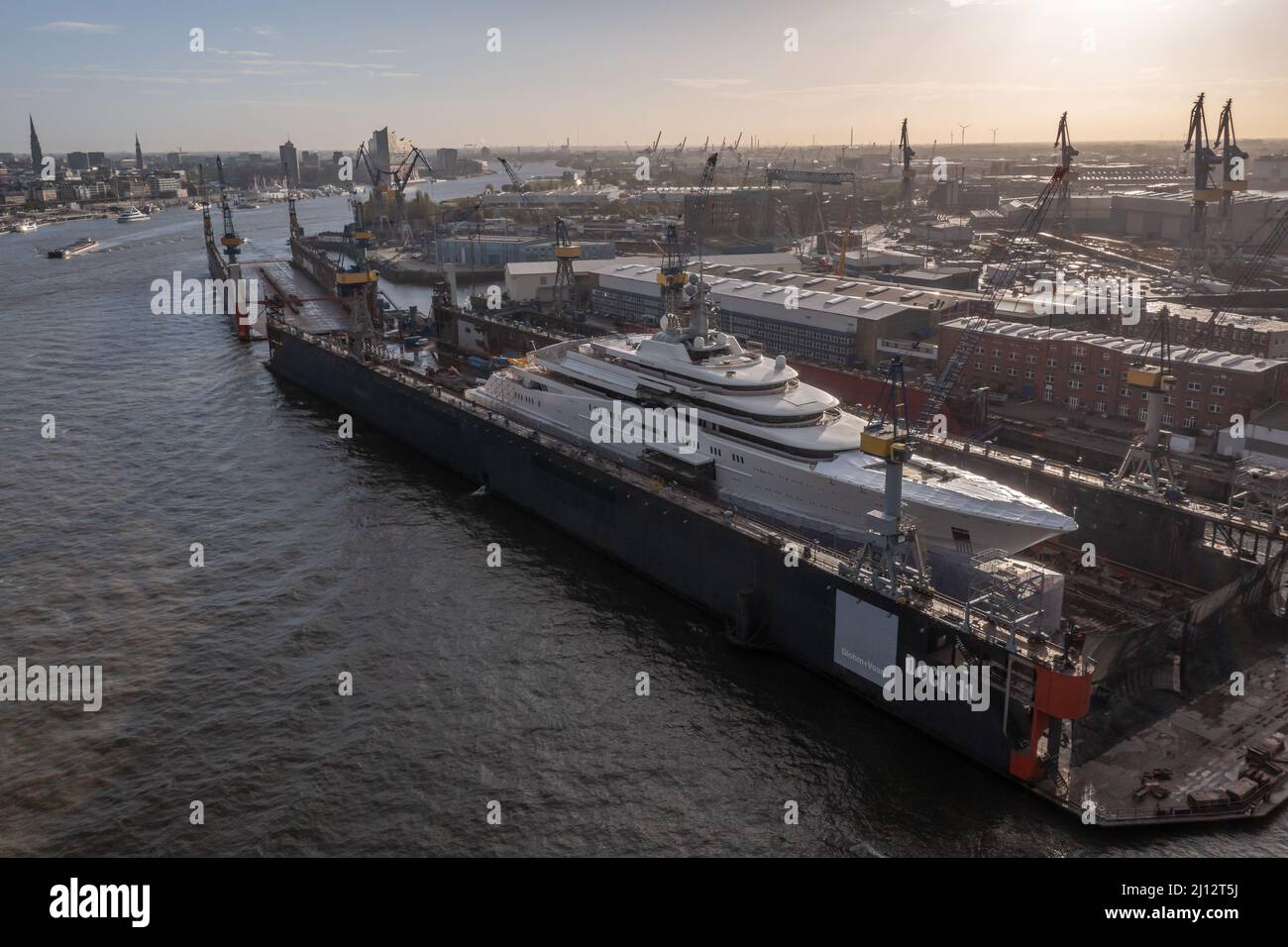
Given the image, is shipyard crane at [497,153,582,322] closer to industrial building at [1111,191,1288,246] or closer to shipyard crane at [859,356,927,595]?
shipyard crane at [859,356,927,595]

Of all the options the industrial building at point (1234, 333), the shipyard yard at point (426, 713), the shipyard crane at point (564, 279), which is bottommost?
the shipyard yard at point (426, 713)

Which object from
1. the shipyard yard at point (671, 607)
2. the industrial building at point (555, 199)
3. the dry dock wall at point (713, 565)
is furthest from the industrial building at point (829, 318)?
the industrial building at point (555, 199)

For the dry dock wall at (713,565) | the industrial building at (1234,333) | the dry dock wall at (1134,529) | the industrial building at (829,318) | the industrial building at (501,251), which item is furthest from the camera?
the industrial building at (501,251)

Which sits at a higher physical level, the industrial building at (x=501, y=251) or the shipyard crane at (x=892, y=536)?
the industrial building at (x=501, y=251)

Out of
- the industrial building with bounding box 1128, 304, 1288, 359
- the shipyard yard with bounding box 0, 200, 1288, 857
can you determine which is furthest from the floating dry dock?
the industrial building with bounding box 1128, 304, 1288, 359

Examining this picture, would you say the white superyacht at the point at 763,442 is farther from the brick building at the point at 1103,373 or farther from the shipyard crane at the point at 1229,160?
the shipyard crane at the point at 1229,160

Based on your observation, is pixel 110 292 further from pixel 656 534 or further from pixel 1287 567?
pixel 1287 567
